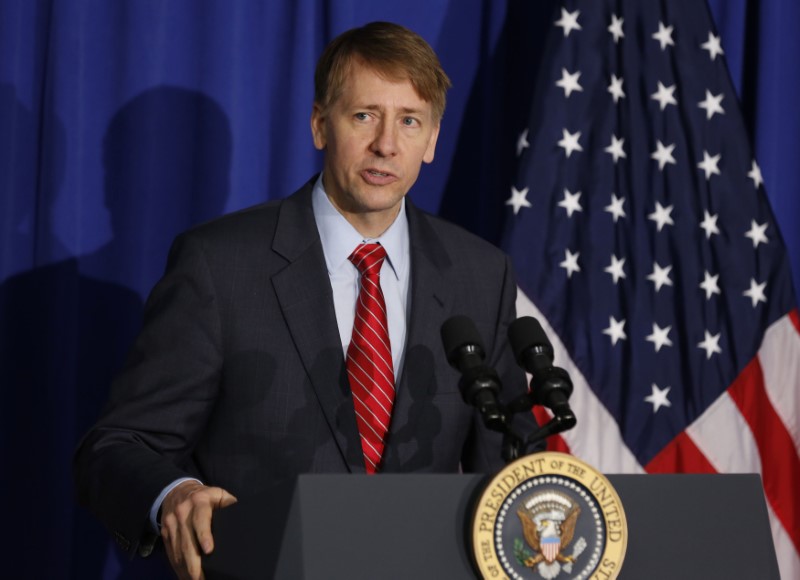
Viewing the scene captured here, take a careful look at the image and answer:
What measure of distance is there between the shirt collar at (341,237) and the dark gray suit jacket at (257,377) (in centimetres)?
5

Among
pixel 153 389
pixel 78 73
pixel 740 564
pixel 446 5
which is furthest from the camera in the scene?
pixel 446 5

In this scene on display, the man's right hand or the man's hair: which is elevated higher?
the man's hair

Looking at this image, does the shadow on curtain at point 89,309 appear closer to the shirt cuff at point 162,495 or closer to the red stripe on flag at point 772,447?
the shirt cuff at point 162,495

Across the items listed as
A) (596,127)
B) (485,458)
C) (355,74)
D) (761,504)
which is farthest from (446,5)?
(761,504)

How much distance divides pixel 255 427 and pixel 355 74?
0.70 m

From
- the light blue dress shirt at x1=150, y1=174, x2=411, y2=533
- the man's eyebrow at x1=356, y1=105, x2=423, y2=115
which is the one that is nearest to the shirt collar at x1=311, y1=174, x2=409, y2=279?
the light blue dress shirt at x1=150, y1=174, x2=411, y2=533

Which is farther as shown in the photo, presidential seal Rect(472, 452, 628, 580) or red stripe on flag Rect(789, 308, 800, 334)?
red stripe on flag Rect(789, 308, 800, 334)

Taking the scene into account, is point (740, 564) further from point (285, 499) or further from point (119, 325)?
point (119, 325)

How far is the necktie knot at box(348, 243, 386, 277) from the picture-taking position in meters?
2.15

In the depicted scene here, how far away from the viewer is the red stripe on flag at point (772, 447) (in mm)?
3137

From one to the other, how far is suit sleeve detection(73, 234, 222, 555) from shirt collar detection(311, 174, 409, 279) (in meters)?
0.26

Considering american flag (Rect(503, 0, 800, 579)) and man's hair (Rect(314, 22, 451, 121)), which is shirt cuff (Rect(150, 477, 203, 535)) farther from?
american flag (Rect(503, 0, 800, 579))

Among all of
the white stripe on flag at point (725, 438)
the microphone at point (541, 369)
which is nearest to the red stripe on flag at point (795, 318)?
the white stripe on flag at point (725, 438)

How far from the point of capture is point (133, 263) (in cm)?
301
